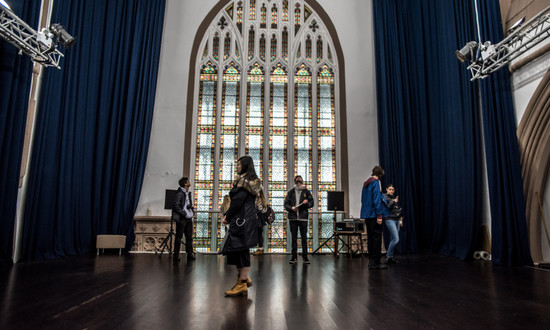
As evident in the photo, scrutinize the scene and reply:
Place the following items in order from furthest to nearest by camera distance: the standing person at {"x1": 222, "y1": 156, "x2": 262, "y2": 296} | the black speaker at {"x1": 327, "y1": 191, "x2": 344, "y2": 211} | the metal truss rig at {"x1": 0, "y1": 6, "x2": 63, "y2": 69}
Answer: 1. the black speaker at {"x1": 327, "y1": 191, "x2": 344, "y2": 211}
2. the metal truss rig at {"x1": 0, "y1": 6, "x2": 63, "y2": 69}
3. the standing person at {"x1": 222, "y1": 156, "x2": 262, "y2": 296}

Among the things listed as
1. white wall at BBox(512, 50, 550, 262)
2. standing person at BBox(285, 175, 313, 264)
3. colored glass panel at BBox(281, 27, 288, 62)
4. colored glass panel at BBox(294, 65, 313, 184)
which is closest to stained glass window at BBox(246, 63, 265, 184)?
colored glass panel at BBox(281, 27, 288, 62)

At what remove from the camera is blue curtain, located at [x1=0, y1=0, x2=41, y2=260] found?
5.03 m

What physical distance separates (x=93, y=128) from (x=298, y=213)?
456 cm

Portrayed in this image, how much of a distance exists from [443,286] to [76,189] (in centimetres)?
612

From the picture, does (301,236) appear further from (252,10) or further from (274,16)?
(252,10)

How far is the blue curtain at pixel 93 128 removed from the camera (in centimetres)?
603

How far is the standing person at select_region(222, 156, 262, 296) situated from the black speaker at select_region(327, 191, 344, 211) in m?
4.11

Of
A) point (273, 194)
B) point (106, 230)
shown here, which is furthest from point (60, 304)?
point (273, 194)

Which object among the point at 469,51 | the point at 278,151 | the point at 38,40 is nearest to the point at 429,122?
the point at 469,51

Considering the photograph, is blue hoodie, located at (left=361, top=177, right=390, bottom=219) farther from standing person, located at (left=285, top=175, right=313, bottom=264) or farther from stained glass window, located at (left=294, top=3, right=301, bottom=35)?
stained glass window, located at (left=294, top=3, right=301, bottom=35)

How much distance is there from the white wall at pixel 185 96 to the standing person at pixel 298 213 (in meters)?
2.39

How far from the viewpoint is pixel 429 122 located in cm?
815

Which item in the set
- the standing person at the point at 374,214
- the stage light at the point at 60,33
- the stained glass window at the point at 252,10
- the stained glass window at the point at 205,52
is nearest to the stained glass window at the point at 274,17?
the stained glass window at the point at 252,10

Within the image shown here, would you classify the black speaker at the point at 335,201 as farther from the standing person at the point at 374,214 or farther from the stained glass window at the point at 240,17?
the stained glass window at the point at 240,17
